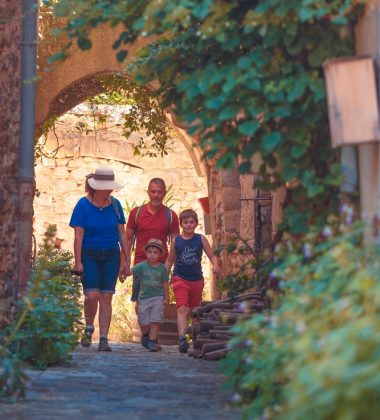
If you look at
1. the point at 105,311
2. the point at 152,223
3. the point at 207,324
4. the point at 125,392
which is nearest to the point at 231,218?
the point at 152,223

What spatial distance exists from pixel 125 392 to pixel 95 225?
11.3 ft

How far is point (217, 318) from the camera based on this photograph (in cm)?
847

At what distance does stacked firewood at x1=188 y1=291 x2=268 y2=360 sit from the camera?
7766mm

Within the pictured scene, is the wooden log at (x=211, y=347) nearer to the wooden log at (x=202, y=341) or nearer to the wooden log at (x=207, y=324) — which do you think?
the wooden log at (x=202, y=341)

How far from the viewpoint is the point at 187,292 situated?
9.44m

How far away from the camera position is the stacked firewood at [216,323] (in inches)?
306

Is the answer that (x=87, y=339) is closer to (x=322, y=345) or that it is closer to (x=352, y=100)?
(x=352, y=100)

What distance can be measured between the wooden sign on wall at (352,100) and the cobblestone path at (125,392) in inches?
51.3

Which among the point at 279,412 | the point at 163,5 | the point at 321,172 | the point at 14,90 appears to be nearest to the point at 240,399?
the point at 279,412

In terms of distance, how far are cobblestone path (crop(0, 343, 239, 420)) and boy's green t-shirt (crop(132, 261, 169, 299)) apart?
1.54 m

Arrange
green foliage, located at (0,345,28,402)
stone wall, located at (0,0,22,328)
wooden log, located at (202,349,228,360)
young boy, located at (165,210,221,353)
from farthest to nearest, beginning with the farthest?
1. young boy, located at (165,210,221,353)
2. wooden log, located at (202,349,228,360)
3. stone wall, located at (0,0,22,328)
4. green foliage, located at (0,345,28,402)

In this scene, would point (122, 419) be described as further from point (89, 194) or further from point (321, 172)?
point (89, 194)

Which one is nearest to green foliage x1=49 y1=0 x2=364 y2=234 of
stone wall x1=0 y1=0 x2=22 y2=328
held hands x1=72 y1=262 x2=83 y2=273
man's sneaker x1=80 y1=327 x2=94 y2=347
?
stone wall x1=0 y1=0 x2=22 y2=328

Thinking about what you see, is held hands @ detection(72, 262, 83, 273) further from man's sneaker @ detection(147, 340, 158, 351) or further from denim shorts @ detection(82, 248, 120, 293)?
man's sneaker @ detection(147, 340, 158, 351)
